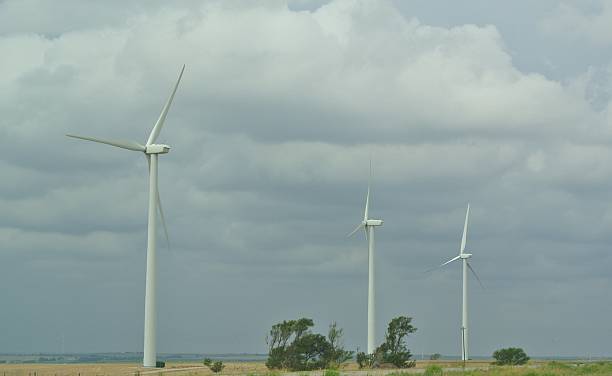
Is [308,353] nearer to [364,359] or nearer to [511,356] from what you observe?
[364,359]

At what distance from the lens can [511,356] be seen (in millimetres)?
124312

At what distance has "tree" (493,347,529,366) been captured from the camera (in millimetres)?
123188

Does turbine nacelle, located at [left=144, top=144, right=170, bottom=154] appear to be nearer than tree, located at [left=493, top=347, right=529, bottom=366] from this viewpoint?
Yes

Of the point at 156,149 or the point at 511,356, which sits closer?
the point at 156,149

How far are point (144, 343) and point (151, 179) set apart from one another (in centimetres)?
1420

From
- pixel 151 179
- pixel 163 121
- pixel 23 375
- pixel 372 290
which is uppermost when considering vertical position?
pixel 163 121

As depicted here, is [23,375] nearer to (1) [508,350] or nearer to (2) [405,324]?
(2) [405,324]

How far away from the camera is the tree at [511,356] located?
12319cm

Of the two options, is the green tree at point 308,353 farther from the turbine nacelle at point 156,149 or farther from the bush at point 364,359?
the turbine nacelle at point 156,149

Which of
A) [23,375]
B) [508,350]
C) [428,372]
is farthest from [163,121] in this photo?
[508,350]

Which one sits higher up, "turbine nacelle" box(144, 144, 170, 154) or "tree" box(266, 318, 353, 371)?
"turbine nacelle" box(144, 144, 170, 154)

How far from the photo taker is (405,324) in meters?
108

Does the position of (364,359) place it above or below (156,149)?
below

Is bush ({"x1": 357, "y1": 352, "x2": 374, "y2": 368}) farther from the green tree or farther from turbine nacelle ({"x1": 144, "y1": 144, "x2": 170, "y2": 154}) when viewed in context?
turbine nacelle ({"x1": 144, "y1": 144, "x2": 170, "y2": 154})
